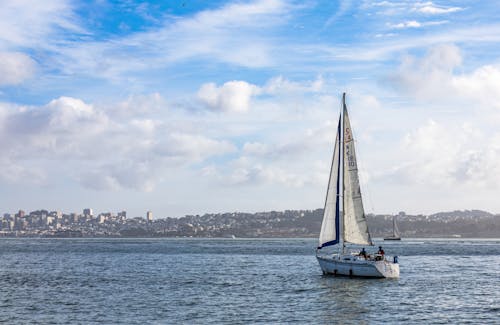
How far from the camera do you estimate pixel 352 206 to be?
2618 inches

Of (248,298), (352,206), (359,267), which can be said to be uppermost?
(352,206)

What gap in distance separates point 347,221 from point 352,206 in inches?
63.0

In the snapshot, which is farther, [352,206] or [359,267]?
[352,206]

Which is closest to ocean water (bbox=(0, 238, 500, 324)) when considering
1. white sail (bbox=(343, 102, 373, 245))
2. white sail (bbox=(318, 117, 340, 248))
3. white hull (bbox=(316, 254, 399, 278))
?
white hull (bbox=(316, 254, 399, 278))

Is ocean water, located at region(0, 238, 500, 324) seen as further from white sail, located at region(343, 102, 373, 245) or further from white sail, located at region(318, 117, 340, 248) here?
white sail, located at region(343, 102, 373, 245)

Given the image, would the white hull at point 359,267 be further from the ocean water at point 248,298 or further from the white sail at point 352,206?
the white sail at point 352,206

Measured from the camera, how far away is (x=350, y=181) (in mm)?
66500

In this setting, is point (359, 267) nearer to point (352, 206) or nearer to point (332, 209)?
point (352, 206)

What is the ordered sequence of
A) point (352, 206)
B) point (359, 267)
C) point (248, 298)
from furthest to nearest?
1. point (352, 206)
2. point (359, 267)
3. point (248, 298)

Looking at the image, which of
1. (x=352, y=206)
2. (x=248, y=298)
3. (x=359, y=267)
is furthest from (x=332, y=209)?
(x=248, y=298)

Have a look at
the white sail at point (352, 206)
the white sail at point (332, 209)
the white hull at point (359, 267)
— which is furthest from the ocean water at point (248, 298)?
the white sail at point (352, 206)

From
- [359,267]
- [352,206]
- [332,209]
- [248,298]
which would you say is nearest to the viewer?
[248,298]

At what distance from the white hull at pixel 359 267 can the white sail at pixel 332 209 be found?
2.01 metres

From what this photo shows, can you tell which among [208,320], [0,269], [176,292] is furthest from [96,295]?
[0,269]
